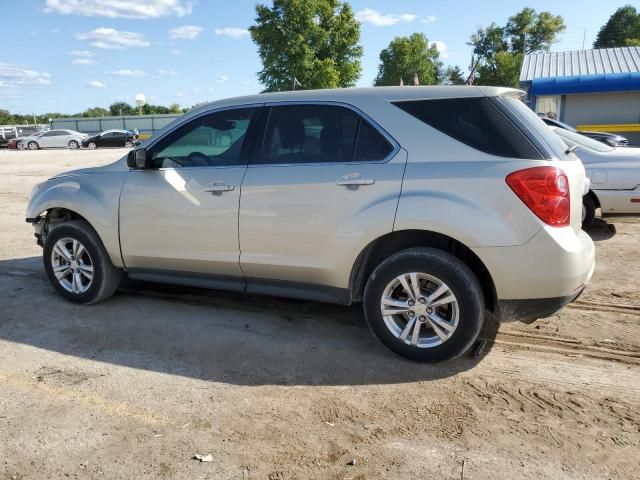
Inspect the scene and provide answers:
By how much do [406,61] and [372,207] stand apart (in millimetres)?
75007

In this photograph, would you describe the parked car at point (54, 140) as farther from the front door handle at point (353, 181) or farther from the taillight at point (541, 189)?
the taillight at point (541, 189)

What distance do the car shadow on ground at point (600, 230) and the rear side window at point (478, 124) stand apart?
4579 mm

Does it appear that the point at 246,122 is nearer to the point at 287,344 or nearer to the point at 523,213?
the point at 287,344

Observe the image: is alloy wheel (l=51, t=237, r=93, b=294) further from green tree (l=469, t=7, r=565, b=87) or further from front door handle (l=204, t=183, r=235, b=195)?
green tree (l=469, t=7, r=565, b=87)

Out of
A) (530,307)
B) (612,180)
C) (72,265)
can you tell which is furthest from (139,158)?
(612,180)

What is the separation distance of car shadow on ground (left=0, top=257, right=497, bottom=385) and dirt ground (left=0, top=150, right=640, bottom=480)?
0.02 metres

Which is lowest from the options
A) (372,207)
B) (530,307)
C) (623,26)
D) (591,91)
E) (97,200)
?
(530,307)

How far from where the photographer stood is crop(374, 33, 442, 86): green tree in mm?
73750

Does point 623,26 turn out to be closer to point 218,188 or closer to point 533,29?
point 533,29

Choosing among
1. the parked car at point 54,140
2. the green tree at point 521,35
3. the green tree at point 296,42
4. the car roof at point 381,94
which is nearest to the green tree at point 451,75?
the green tree at point 521,35

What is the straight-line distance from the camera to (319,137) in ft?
13.2

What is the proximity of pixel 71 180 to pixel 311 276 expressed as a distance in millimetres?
2544

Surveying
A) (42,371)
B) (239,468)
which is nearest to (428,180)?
(239,468)

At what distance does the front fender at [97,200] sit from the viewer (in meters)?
4.70
